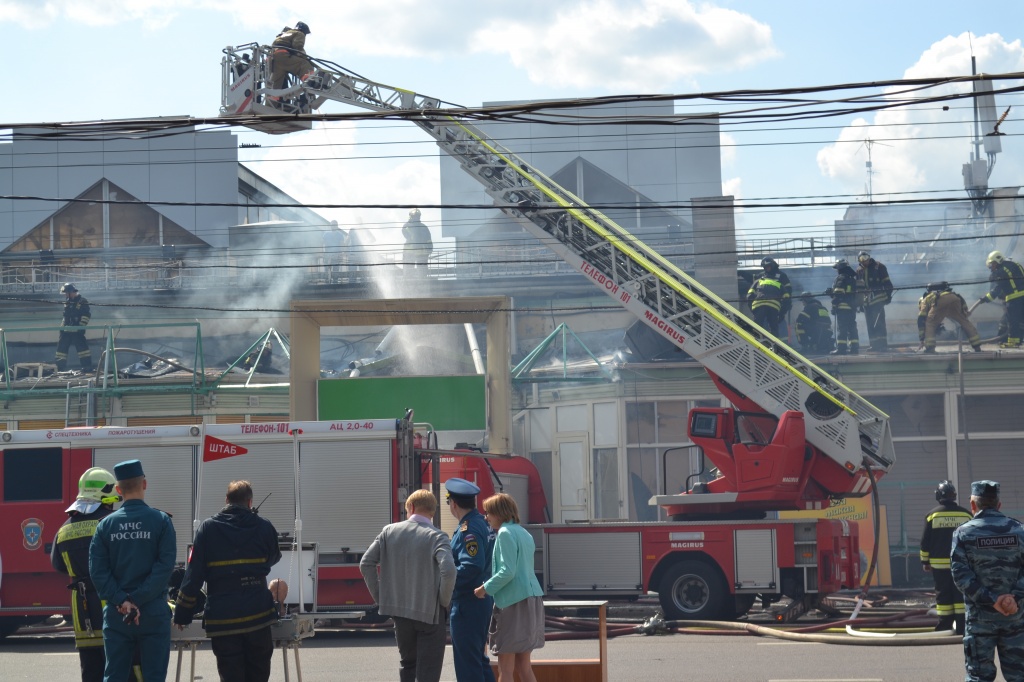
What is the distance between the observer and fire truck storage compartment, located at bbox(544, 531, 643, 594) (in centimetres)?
1457

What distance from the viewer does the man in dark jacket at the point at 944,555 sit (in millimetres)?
11070

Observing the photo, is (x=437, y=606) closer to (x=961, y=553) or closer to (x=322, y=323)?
(x=961, y=553)

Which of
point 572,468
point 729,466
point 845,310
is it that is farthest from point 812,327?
point 729,466

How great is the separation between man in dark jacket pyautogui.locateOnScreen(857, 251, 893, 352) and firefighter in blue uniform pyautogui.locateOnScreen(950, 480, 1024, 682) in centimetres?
1830

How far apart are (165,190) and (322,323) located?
107 ft

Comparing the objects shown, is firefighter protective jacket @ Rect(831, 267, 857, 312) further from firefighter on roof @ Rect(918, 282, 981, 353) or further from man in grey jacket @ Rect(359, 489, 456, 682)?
man in grey jacket @ Rect(359, 489, 456, 682)

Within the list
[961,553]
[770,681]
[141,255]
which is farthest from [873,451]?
[141,255]

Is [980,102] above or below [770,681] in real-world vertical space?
above

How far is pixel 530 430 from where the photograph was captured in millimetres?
25547

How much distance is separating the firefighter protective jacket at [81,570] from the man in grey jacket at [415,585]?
1.60 m

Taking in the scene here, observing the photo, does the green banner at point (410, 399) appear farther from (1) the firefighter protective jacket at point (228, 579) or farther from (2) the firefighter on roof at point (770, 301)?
(1) the firefighter protective jacket at point (228, 579)

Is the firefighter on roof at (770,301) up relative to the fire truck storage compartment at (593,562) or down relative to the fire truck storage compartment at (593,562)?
up

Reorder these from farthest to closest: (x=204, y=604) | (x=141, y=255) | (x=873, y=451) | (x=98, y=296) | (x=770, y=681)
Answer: (x=141, y=255), (x=98, y=296), (x=873, y=451), (x=770, y=681), (x=204, y=604)

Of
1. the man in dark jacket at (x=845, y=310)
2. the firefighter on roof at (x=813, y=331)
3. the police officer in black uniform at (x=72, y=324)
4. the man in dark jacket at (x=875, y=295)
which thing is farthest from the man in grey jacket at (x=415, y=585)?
the police officer in black uniform at (x=72, y=324)
